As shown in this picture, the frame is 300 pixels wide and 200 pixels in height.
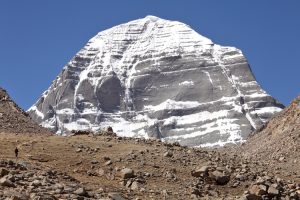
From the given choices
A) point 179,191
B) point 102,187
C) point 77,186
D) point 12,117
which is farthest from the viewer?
point 12,117

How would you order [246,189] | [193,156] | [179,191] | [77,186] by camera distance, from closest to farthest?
[77,186]
[179,191]
[246,189]
[193,156]

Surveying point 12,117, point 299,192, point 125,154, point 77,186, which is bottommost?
point 77,186

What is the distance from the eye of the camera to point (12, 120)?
47.1m

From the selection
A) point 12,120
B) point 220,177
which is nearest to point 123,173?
point 220,177

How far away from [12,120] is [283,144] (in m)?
23.5

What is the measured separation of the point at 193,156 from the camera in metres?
34.0

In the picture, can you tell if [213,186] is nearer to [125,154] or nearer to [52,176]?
[125,154]

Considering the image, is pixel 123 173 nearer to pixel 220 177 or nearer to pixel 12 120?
pixel 220 177

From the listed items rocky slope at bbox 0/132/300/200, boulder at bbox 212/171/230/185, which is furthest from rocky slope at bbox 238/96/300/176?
boulder at bbox 212/171/230/185

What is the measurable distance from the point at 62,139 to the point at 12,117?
13.5 meters

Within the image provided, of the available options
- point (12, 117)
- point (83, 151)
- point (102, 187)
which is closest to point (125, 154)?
point (83, 151)

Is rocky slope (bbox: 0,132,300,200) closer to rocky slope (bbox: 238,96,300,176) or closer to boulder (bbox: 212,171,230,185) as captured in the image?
boulder (bbox: 212,171,230,185)

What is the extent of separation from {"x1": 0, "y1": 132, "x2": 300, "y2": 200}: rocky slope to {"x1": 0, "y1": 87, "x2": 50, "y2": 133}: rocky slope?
26.8ft

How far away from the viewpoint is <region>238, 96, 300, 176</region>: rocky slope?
49247 millimetres
